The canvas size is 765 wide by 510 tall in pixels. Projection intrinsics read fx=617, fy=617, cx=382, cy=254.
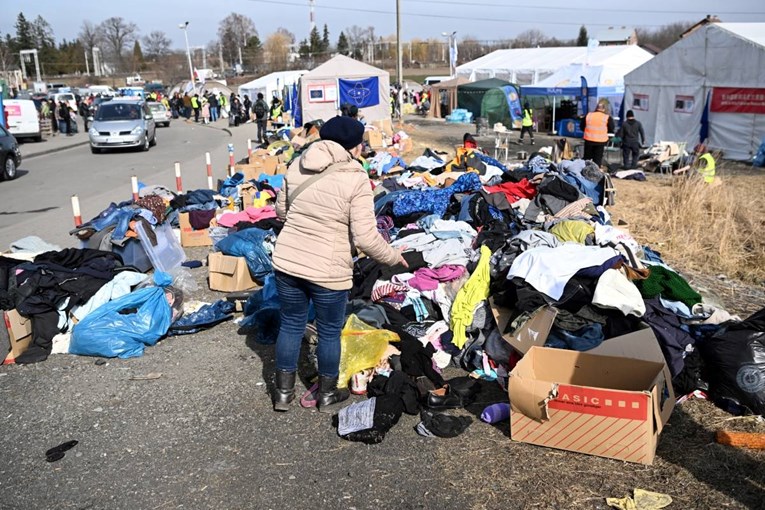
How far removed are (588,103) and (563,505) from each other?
78.4ft

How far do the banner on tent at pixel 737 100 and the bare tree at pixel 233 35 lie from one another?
88391 mm

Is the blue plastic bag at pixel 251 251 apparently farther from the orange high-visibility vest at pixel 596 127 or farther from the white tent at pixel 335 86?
the white tent at pixel 335 86

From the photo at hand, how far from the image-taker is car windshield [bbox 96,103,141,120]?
22.2 meters

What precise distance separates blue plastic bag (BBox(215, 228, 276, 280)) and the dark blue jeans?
262 cm

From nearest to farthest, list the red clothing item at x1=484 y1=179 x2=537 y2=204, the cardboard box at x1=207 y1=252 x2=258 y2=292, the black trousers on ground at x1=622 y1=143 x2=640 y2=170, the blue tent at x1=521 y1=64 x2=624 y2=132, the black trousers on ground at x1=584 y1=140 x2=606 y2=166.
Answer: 1. the cardboard box at x1=207 y1=252 x2=258 y2=292
2. the red clothing item at x1=484 y1=179 x2=537 y2=204
3. the black trousers on ground at x1=584 y1=140 x2=606 y2=166
4. the black trousers on ground at x1=622 y1=143 x2=640 y2=170
5. the blue tent at x1=521 y1=64 x2=624 y2=132

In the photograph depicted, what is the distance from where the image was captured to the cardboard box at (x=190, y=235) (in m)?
8.50

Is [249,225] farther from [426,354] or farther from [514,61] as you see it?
[514,61]

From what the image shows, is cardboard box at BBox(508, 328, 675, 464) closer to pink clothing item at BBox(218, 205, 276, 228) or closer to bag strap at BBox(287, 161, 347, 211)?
bag strap at BBox(287, 161, 347, 211)

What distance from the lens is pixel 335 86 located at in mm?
23812

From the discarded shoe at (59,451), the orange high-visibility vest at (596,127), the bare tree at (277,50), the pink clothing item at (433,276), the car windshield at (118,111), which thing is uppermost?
the bare tree at (277,50)

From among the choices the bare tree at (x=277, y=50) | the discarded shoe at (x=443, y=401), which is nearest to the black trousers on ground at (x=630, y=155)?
the discarded shoe at (x=443, y=401)

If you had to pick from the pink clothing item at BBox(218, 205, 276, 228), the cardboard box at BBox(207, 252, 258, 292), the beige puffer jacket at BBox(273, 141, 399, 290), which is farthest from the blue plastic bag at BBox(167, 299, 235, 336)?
the pink clothing item at BBox(218, 205, 276, 228)

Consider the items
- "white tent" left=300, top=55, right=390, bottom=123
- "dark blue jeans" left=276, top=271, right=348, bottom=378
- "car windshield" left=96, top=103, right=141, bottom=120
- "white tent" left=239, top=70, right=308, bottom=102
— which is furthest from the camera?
"white tent" left=239, top=70, right=308, bottom=102

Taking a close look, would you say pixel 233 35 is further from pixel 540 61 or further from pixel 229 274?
pixel 229 274
